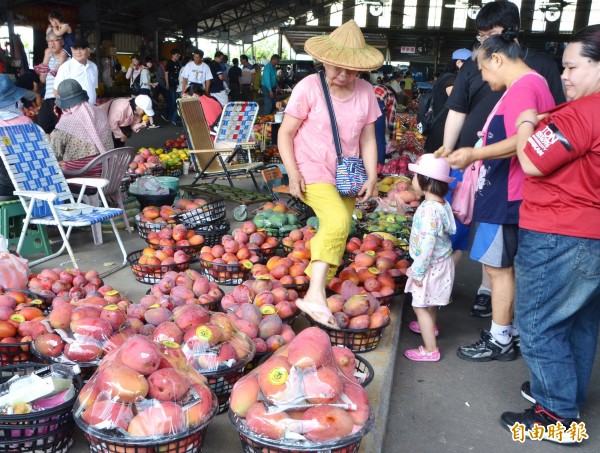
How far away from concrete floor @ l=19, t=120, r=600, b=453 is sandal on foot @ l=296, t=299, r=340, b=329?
11.0 inches

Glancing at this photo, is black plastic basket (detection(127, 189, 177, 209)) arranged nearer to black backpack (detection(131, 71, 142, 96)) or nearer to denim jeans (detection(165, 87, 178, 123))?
black backpack (detection(131, 71, 142, 96))

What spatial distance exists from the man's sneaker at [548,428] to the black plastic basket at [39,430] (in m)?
1.90

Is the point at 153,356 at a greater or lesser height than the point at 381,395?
greater

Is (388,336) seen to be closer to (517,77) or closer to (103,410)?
(517,77)

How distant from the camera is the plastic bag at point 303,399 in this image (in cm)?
185

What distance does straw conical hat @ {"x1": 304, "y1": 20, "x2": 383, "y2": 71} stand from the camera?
10.3ft

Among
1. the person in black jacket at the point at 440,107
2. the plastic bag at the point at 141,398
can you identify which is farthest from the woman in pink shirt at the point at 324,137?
the person in black jacket at the point at 440,107

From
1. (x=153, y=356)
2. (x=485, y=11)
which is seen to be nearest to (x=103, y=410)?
(x=153, y=356)

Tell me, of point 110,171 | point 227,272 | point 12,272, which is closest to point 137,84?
point 110,171

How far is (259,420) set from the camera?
1884 mm

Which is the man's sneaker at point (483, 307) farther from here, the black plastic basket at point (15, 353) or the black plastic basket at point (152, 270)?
the black plastic basket at point (15, 353)

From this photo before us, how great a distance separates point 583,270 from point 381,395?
105 cm

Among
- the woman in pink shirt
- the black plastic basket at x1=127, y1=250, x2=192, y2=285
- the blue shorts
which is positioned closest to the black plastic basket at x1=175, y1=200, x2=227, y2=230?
the black plastic basket at x1=127, y1=250, x2=192, y2=285

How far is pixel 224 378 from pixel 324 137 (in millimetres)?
1524
